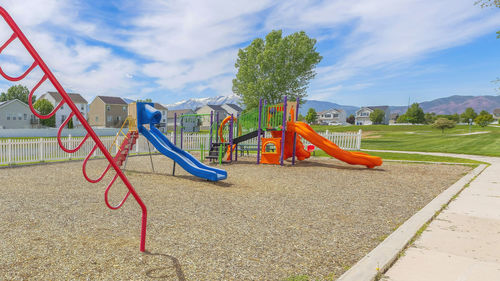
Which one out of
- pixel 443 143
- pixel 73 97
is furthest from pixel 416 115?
pixel 73 97

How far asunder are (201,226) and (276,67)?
25750 mm

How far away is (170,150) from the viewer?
904 centimetres

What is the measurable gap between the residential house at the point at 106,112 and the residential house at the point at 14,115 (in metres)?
12.9

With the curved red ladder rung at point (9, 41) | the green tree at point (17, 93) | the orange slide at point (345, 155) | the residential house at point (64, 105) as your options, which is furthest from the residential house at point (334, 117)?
the curved red ladder rung at point (9, 41)

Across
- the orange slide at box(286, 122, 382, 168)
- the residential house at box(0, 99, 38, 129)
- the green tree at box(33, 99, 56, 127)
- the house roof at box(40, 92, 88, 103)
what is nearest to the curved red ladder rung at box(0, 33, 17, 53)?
the orange slide at box(286, 122, 382, 168)

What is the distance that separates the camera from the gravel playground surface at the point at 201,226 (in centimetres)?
311

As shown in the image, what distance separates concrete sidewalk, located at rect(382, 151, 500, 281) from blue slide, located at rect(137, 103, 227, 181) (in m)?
5.31

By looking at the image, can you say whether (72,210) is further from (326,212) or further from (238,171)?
(238,171)

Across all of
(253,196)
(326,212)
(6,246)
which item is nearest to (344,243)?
(326,212)

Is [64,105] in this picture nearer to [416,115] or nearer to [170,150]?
[170,150]

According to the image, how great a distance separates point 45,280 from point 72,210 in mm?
2760

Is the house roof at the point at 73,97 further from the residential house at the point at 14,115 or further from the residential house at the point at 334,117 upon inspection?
the residential house at the point at 334,117

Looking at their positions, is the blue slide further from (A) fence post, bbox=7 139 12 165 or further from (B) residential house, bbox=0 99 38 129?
(B) residential house, bbox=0 99 38 129

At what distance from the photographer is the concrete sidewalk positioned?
9.66ft
